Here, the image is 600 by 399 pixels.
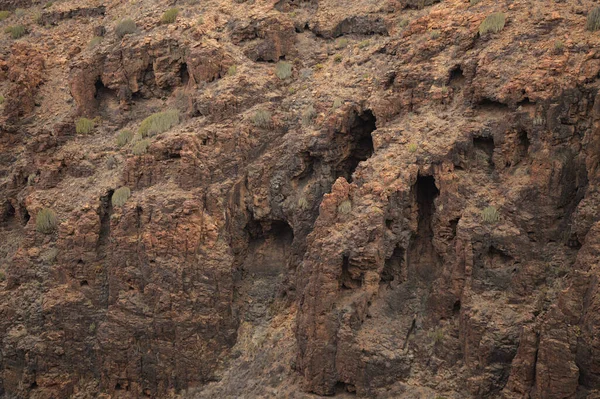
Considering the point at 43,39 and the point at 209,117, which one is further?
the point at 43,39

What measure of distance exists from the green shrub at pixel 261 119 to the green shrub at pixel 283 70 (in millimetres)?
2118

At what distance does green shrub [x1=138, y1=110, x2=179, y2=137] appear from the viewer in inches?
1112

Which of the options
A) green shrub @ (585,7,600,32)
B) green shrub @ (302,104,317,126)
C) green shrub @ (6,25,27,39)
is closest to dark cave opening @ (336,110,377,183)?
green shrub @ (302,104,317,126)

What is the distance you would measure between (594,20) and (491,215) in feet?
20.0

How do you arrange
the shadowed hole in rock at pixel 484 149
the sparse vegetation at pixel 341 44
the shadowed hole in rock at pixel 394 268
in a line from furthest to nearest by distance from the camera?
the sparse vegetation at pixel 341 44 → the shadowed hole in rock at pixel 394 268 → the shadowed hole in rock at pixel 484 149

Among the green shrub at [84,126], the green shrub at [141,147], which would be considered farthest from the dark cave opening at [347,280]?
the green shrub at [84,126]

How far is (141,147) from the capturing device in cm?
2759

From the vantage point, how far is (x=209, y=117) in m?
27.4

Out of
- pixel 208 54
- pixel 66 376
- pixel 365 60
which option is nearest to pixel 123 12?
pixel 208 54

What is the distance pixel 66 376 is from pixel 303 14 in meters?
15.5

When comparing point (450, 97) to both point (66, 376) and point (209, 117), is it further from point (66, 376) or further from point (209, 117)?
point (66, 376)

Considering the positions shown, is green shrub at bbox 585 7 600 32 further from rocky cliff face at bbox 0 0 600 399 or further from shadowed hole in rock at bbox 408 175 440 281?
shadowed hole in rock at bbox 408 175 440 281

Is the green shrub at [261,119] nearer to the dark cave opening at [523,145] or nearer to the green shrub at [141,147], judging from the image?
the green shrub at [141,147]

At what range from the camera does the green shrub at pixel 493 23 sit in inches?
957
